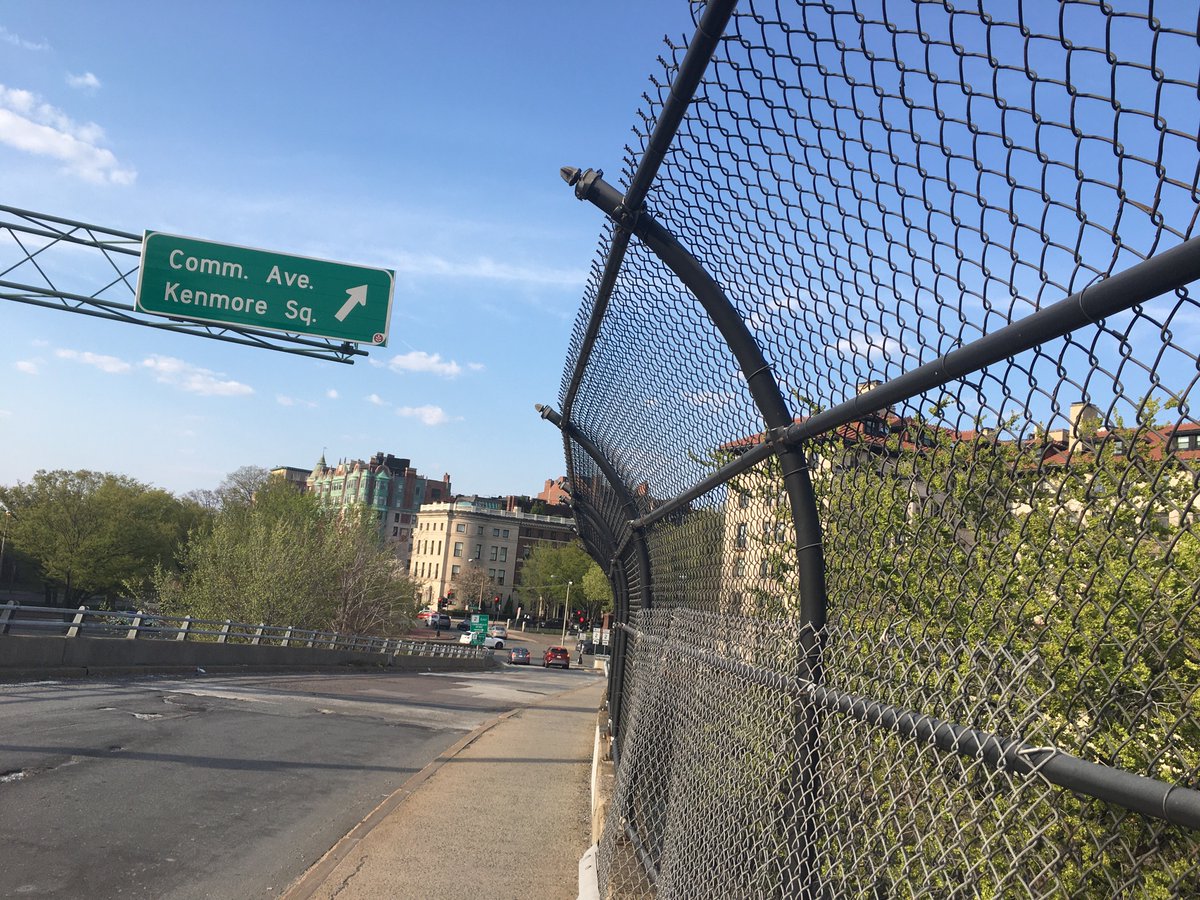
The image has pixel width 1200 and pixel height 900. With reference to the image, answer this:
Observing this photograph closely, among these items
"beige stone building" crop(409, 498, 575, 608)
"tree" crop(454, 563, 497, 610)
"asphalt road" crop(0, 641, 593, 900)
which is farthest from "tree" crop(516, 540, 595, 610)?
"asphalt road" crop(0, 641, 593, 900)

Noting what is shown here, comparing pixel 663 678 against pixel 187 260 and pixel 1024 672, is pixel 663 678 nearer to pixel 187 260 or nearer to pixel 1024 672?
pixel 1024 672

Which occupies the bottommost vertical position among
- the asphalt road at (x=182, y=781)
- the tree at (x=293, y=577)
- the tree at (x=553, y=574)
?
the asphalt road at (x=182, y=781)

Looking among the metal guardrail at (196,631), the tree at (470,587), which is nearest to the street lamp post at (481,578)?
the tree at (470,587)

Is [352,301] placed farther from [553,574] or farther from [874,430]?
[553,574]

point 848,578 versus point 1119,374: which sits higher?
point 1119,374

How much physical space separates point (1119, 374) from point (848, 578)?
1.70 meters

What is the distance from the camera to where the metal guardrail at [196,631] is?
17.9 meters

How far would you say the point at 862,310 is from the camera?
265 centimetres

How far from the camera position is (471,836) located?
7.86 metres

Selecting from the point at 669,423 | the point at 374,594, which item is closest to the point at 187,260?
the point at 669,423

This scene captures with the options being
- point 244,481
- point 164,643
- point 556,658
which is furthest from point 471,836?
point 244,481

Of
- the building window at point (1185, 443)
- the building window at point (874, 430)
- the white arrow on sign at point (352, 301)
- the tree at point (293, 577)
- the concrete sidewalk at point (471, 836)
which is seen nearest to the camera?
the building window at point (1185, 443)

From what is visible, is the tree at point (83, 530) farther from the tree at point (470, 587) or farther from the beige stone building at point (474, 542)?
the beige stone building at point (474, 542)

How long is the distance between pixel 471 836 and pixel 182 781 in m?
3.04
